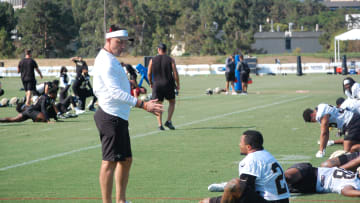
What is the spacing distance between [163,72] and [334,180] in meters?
7.29

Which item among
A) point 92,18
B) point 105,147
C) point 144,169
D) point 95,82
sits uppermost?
point 92,18

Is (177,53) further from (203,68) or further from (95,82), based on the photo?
(95,82)

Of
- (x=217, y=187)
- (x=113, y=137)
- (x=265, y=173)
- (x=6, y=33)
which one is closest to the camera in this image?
(x=265, y=173)

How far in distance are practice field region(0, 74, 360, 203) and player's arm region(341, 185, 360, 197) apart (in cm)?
7

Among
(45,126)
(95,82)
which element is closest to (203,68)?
(45,126)

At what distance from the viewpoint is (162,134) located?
1404 centimetres

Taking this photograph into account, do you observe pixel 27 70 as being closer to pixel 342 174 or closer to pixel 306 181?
pixel 306 181

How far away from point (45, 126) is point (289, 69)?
38.4 metres

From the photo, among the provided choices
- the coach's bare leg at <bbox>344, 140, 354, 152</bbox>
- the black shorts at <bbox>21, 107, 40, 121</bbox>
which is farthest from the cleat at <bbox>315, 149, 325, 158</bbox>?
the black shorts at <bbox>21, 107, 40, 121</bbox>

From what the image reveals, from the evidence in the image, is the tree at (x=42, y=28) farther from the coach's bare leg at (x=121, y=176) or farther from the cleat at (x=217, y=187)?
the coach's bare leg at (x=121, y=176)

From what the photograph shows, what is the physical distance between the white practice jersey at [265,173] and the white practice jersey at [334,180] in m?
1.47

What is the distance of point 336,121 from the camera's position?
10.3 m

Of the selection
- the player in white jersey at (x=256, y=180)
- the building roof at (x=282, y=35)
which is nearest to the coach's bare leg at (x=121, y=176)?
the player in white jersey at (x=256, y=180)

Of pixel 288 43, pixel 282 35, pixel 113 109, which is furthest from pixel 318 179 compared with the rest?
pixel 288 43
